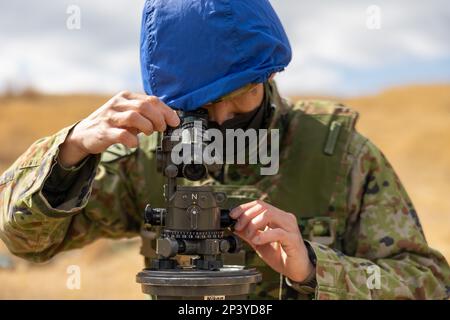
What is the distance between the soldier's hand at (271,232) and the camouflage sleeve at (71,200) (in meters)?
0.57

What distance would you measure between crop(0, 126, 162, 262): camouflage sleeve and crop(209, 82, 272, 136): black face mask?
0.43 metres

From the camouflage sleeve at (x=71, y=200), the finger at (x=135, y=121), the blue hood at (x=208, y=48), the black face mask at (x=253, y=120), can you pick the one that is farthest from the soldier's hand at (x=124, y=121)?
the black face mask at (x=253, y=120)

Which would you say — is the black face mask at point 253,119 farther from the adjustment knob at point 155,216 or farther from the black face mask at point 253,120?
the adjustment knob at point 155,216

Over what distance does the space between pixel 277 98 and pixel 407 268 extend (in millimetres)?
847

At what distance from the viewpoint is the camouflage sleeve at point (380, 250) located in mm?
3045

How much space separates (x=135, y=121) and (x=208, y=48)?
0.43 meters

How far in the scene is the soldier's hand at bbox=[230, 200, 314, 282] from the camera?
2.68 metres

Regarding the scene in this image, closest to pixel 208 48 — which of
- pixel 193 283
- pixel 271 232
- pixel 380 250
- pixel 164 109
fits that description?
pixel 164 109

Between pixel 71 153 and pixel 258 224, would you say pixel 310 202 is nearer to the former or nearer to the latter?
pixel 258 224

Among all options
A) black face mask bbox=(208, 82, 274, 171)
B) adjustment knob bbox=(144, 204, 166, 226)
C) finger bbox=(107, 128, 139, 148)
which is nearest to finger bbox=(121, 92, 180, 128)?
finger bbox=(107, 128, 139, 148)

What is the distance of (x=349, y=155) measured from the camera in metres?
3.45
